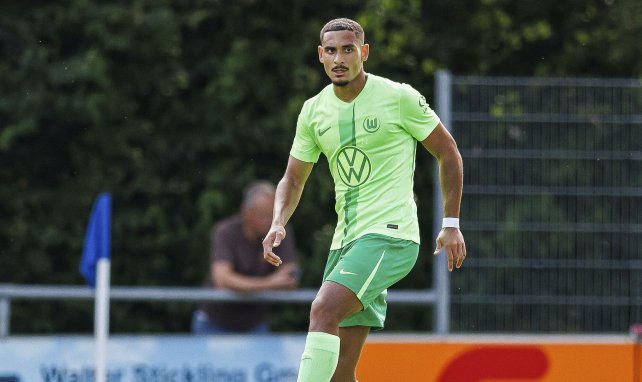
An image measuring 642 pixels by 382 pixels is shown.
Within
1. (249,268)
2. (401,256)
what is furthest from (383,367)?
(401,256)

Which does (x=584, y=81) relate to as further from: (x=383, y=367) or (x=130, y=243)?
(x=130, y=243)

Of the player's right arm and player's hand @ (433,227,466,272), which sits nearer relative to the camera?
player's hand @ (433,227,466,272)

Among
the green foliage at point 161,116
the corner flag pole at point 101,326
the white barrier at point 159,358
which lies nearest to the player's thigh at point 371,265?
the corner flag pole at point 101,326

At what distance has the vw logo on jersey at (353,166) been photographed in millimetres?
6102

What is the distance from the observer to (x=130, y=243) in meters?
11.9

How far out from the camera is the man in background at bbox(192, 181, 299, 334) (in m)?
9.67

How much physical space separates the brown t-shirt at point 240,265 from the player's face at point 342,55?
3.73m

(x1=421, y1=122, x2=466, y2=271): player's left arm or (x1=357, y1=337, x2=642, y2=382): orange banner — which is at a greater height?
(x1=421, y1=122, x2=466, y2=271): player's left arm

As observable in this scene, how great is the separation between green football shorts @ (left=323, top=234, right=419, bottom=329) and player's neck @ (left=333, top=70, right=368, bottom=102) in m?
0.62

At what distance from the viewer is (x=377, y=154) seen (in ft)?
20.0

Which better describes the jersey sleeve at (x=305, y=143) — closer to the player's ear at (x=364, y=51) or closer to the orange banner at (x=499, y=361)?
the player's ear at (x=364, y=51)

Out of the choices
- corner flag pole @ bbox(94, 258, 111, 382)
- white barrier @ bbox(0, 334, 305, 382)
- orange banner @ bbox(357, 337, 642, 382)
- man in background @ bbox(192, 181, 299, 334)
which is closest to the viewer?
corner flag pole @ bbox(94, 258, 111, 382)

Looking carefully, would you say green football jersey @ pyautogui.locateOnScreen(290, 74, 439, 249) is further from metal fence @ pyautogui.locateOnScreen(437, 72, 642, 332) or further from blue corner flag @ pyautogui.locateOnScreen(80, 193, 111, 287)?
metal fence @ pyautogui.locateOnScreen(437, 72, 642, 332)

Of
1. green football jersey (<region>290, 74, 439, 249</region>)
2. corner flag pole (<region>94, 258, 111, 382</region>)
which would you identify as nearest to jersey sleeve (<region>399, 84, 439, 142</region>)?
green football jersey (<region>290, 74, 439, 249</region>)
